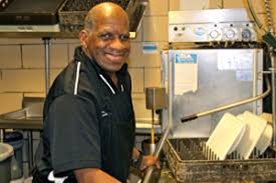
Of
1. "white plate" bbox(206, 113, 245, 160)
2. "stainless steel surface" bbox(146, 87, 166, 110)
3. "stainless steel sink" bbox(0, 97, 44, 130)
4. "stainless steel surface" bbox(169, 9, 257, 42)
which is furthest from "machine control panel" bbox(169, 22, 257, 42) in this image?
"stainless steel sink" bbox(0, 97, 44, 130)

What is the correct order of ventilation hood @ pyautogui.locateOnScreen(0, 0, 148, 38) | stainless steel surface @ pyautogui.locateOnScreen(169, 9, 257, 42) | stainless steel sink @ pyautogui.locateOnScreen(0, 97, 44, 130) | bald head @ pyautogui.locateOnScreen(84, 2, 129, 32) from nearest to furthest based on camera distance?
bald head @ pyautogui.locateOnScreen(84, 2, 129, 32), stainless steel surface @ pyautogui.locateOnScreen(169, 9, 257, 42), ventilation hood @ pyautogui.locateOnScreen(0, 0, 148, 38), stainless steel sink @ pyautogui.locateOnScreen(0, 97, 44, 130)

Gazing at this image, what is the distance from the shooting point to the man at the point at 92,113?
4.09 feet

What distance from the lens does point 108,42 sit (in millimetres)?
1421

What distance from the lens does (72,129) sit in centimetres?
124

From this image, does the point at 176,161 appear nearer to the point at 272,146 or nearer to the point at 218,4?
the point at 272,146

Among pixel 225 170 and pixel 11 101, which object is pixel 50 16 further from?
pixel 225 170

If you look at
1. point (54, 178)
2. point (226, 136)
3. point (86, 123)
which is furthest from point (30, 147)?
point (86, 123)

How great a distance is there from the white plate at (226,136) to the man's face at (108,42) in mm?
520

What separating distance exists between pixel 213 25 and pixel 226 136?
2.57 feet

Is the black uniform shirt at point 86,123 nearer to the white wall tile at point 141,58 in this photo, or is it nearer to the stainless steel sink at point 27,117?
the stainless steel sink at point 27,117

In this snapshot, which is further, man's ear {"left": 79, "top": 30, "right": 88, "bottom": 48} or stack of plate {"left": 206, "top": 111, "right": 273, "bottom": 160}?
stack of plate {"left": 206, "top": 111, "right": 273, "bottom": 160}

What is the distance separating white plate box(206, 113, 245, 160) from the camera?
1570 millimetres

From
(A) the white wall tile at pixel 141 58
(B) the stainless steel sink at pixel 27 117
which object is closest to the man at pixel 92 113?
(B) the stainless steel sink at pixel 27 117

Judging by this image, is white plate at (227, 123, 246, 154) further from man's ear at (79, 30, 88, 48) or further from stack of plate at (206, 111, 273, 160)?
man's ear at (79, 30, 88, 48)
